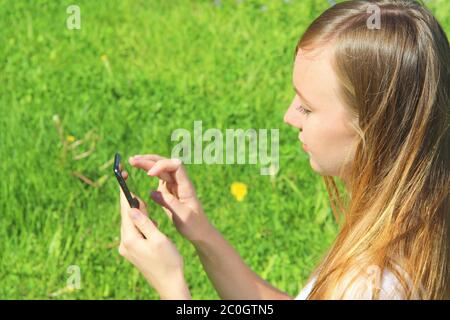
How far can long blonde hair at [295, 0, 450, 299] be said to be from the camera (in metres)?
1.65

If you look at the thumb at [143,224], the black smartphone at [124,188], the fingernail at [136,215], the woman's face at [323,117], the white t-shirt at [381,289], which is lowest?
the white t-shirt at [381,289]

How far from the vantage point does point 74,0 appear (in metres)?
4.22

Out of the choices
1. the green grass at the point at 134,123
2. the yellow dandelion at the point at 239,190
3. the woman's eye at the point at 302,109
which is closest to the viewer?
the woman's eye at the point at 302,109

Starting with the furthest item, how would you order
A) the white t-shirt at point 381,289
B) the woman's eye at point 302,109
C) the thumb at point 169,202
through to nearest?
1. the thumb at point 169,202
2. the woman's eye at point 302,109
3. the white t-shirt at point 381,289

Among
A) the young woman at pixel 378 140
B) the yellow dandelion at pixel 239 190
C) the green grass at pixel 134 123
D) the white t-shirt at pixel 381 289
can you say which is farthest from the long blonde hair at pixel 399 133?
the yellow dandelion at pixel 239 190

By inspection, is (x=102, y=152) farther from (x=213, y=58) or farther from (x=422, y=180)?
(x=422, y=180)

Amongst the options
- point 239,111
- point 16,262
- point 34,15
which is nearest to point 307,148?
point 16,262

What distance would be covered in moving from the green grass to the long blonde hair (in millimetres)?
1112

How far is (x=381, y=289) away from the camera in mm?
1509

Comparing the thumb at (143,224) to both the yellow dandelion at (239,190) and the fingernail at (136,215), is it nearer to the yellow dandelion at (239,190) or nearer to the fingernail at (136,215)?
the fingernail at (136,215)

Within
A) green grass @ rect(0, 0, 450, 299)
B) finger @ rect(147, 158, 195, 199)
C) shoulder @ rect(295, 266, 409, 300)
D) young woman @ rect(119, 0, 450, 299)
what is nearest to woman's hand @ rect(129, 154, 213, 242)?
finger @ rect(147, 158, 195, 199)

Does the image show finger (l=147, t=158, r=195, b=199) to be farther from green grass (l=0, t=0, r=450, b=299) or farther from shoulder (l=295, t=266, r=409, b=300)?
green grass (l=0, t=0, r=450, b=299)

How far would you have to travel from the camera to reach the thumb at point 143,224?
165 cm

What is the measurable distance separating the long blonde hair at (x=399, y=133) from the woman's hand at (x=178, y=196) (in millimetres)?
300
